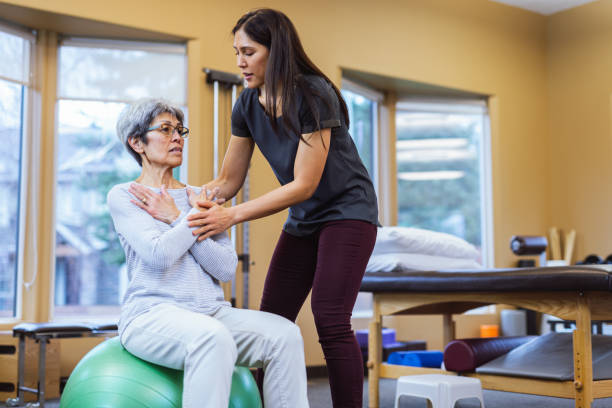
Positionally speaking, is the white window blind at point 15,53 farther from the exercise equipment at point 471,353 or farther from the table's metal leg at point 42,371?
the exercise equipment at point 471,353

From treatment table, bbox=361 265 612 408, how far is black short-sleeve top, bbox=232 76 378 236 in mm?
740

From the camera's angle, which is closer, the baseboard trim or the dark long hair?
the dark long hair

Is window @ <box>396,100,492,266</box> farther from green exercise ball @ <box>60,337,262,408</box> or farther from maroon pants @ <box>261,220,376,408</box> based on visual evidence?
green exercise ball @ <box>60,337,262,408</box>

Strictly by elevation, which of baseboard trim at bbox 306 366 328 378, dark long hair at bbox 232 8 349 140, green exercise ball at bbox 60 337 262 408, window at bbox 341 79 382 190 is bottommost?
baseboard trim at bbox 306 366 328 378

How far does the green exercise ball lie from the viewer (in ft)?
5.06

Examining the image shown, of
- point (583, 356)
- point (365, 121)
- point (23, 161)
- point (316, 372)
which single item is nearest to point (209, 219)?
point (583, 356)

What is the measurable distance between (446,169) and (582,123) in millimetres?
1228

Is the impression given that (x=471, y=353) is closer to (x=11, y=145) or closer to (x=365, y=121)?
(x=11, y=145)

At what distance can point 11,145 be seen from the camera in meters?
4.01

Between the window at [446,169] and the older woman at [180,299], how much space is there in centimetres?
379

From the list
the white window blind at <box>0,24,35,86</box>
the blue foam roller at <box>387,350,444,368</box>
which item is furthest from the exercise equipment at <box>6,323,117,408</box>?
the white window blind at <box>0,24,35,86</box>

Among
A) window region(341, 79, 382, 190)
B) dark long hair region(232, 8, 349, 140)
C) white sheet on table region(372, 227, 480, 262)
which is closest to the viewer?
dark long hair region(232, 8, 349, 140)

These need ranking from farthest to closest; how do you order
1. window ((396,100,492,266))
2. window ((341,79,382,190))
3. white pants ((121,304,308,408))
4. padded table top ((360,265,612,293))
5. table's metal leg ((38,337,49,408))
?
window ((396,100,492,266)) → window ((341,79,382,190)) → table's metal leg ((38,337,49,408)) → padded table top ((360,265,612,293)) → white pants ((121,304,308,408))

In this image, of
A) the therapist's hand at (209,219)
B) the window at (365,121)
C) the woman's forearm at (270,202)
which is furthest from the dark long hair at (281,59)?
the window at (365,121)
